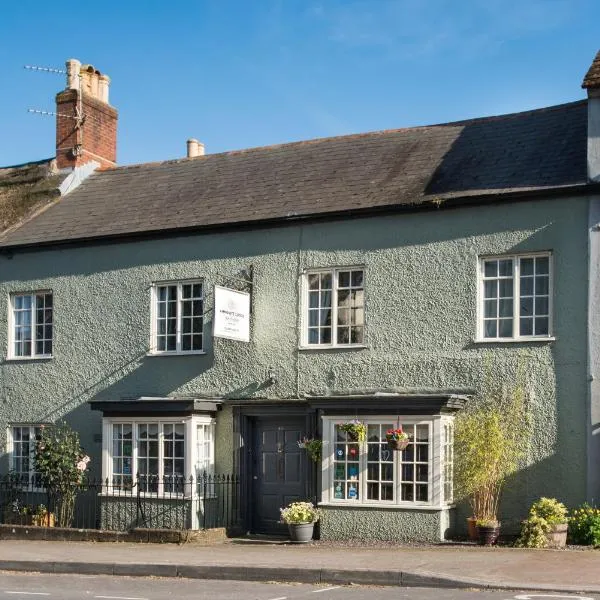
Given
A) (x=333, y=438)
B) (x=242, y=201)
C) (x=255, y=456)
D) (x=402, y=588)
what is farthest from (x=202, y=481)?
(x=402, y=588)

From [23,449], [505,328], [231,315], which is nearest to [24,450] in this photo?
[23,449]

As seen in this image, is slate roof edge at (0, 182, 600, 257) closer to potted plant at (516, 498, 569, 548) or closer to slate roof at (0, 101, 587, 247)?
slate roof at (0, 101, 587, 247)

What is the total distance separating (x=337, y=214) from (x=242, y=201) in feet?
8.19

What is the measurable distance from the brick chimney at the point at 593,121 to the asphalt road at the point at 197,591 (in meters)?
7.51

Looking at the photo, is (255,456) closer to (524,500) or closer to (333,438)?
(333,438)

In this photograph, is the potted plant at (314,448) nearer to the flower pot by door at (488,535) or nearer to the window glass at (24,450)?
the flower pot by door at (488,535)

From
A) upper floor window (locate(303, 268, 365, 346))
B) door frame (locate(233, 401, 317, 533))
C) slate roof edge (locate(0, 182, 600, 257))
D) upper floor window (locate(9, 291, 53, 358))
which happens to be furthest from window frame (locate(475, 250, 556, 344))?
upper floor window (locate(9, 291, 53, 358))

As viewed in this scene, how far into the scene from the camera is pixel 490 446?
663 inches

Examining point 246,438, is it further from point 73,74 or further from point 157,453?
point 73,74

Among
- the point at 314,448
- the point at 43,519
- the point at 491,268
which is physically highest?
the point at 491,268

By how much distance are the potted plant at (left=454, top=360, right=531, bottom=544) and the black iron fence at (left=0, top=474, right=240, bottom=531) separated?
14.6 feet

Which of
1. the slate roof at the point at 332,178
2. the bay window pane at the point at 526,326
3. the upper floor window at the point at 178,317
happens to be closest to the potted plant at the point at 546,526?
the bay window pane at the point at 526,326

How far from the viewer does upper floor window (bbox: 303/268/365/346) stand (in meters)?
18.8

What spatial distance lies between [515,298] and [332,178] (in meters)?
4.68
